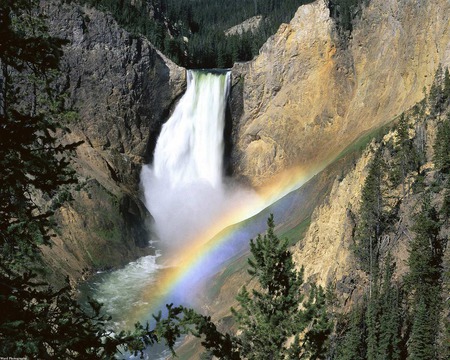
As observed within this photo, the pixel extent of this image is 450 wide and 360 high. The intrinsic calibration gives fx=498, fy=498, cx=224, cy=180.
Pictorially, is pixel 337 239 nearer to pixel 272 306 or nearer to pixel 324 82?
pixel 272 306

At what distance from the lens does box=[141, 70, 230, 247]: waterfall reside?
193 ft

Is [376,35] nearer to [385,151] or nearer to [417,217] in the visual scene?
[385,151]

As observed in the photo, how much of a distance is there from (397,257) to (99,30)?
144 ft

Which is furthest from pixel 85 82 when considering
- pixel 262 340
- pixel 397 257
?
pixel 262 340

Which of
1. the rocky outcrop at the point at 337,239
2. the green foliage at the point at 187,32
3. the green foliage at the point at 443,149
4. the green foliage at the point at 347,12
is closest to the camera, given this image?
the green foliage at the point at 443,149

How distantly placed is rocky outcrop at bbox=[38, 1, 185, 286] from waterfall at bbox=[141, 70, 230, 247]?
5.04ft

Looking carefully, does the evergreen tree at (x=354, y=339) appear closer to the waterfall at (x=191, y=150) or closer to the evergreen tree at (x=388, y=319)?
the evergreen tree at (x=388, y=319)

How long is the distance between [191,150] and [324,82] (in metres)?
17.5

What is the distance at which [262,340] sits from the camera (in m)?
12.4

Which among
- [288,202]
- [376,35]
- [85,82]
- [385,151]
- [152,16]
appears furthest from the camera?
[152,16]

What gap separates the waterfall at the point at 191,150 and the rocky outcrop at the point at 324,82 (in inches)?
90.3

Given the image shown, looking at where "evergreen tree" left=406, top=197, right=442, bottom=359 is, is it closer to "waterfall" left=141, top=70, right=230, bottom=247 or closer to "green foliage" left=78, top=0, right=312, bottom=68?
"waterfall" left=141, top=70, right=230, bottom=247

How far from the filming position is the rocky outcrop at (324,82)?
46.7 m

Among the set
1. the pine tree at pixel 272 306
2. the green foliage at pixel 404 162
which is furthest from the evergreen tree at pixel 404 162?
the pine tree at pixel 272 306
